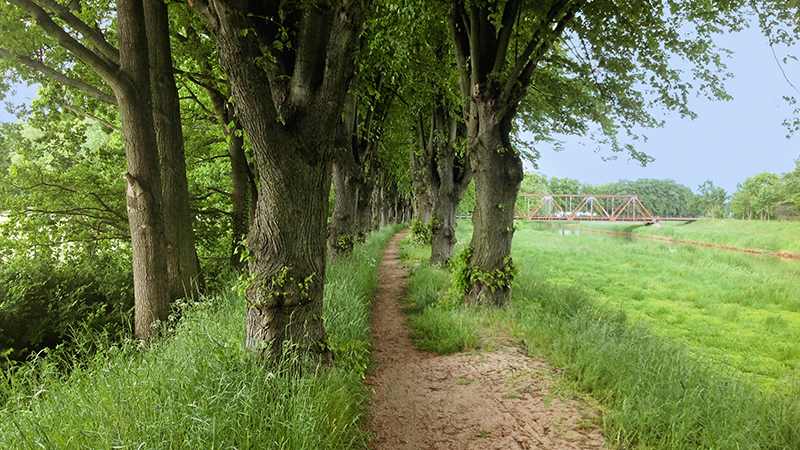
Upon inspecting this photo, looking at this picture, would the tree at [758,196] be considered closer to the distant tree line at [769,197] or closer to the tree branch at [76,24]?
the distant tree line at [769,197]

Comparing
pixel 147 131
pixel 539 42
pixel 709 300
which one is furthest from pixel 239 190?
pixel 709 300

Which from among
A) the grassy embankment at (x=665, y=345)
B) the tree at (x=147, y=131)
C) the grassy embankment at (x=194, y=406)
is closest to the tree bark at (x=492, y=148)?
the grassy embankment at (x=665, y=345)

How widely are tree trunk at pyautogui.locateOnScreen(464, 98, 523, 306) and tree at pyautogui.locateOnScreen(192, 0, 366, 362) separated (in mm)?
3636

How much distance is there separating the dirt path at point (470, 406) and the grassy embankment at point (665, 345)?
0.29 m

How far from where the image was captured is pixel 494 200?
21.7 ft

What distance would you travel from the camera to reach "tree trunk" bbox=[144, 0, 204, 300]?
5.55 metres

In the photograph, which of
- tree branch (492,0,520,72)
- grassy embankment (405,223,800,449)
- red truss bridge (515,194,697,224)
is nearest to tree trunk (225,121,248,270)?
grassy embankment (405,223,800,449)

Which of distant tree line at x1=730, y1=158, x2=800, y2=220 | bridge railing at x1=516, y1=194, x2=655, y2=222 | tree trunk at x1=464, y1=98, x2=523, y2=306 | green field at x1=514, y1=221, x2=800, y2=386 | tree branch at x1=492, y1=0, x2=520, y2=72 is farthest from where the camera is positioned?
bridge railing at x1=516, y1=194, x2=655, y2=222

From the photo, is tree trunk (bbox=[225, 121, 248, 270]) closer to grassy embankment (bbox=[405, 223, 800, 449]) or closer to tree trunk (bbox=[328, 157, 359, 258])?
tree trunk (bbox=[328, 157, 359, 258])

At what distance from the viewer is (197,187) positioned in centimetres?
998

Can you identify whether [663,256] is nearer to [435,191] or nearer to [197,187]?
[435,191]

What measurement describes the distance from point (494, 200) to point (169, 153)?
518 cm

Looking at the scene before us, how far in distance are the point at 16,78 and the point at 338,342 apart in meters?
8.64

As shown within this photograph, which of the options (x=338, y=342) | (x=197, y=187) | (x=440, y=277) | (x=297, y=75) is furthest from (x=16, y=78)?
(x=440, y=277)
